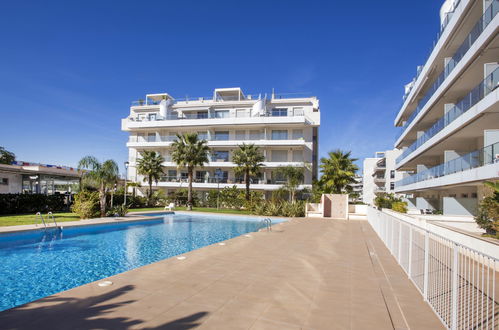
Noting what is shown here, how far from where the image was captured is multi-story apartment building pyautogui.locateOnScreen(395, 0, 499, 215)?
12.9 m

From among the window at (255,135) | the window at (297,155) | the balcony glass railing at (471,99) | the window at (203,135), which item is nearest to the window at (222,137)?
the window at (203,135)

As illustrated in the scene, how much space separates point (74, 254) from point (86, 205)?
28.1 ft

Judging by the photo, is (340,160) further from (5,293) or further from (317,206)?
(5,293)

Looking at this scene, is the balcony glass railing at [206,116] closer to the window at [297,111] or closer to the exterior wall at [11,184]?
the window at [297,111]

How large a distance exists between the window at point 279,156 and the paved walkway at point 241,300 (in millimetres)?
31238

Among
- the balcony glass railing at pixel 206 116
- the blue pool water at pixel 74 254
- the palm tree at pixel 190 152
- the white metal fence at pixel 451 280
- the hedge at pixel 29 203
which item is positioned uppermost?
the balcony glass railing at pixel 206 116

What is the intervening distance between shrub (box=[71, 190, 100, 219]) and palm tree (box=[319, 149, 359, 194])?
844 inches

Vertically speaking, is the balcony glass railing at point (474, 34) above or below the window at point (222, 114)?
below

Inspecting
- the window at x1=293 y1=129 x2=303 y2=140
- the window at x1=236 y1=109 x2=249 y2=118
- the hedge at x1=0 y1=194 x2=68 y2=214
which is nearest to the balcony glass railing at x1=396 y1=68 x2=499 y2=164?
the window at x1=293 y1=129 x2=303 y2=140

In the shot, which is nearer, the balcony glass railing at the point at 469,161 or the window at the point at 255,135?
the balcony glass railing at the point at 469,161

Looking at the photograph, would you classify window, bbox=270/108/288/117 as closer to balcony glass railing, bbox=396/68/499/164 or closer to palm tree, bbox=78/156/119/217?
balcony glass railing, bbox=396/68/499/164

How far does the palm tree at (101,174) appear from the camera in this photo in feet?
62.1

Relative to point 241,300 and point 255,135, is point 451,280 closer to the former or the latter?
point 241,300

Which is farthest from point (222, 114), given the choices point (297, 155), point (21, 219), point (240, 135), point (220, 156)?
point (21, 219)
